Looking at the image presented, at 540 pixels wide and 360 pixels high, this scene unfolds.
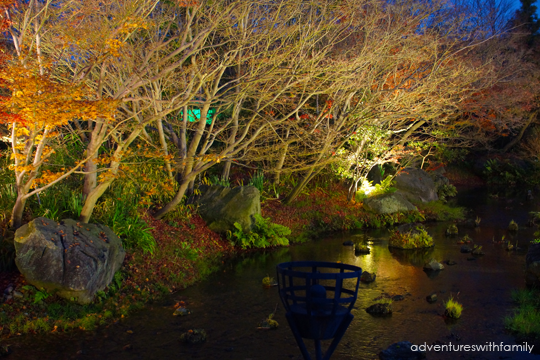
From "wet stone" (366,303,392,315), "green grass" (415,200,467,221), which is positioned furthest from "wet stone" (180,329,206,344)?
"green grass" (415,200,467,221)

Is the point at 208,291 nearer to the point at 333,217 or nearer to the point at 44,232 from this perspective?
the point at 44,232

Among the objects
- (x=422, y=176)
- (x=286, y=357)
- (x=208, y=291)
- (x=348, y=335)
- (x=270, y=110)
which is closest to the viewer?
(x=286, y=357)

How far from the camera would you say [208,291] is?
29.6ft

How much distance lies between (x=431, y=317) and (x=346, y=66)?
667 cm

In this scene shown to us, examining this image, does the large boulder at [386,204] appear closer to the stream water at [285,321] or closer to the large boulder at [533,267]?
the stream water at [285,321]

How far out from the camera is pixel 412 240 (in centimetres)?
1261

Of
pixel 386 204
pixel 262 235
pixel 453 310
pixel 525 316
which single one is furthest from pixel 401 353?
pixel 386 204

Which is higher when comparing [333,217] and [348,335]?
[333,217]

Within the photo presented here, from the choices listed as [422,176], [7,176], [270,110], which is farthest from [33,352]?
[422,176]

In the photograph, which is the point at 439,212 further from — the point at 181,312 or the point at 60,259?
the point at 60,259

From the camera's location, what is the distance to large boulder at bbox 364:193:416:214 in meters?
16.4

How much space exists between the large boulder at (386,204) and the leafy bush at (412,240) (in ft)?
11.3

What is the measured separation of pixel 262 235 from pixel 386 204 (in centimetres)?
578

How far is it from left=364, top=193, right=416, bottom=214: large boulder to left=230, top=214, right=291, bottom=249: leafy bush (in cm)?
446
